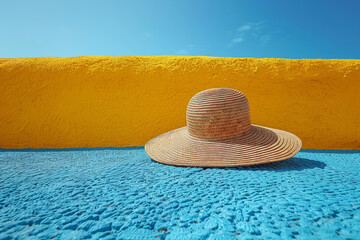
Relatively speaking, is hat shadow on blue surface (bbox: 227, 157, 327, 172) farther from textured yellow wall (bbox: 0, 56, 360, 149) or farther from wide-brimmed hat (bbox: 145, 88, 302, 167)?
textured yellow wall (bbox: 0, 56, 360, 149)

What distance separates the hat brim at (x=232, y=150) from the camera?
6.63 ft

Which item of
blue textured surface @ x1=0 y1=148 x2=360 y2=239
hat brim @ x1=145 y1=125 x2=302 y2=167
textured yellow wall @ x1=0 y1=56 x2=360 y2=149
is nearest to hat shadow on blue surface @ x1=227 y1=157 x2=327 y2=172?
blue textured surface @ x1=0 y1=148 x2=360 y2=239

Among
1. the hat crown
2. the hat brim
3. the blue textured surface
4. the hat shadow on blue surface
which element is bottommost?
the hat shadow on blue surface

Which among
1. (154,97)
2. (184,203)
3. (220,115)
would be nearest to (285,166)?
(220,115)

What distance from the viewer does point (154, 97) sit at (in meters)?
3.94

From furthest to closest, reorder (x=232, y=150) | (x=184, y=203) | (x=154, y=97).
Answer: (x=154, y=97)
(x=232, y=150)
(x=184, y=203)

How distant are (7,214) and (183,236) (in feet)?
3.72

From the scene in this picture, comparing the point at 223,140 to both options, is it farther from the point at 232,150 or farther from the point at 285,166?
the point at 285,166

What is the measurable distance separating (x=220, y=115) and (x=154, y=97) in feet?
6.50

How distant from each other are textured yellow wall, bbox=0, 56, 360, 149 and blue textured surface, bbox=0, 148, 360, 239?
1800 mm

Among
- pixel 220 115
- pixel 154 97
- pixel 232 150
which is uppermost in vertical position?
pixel 154 97

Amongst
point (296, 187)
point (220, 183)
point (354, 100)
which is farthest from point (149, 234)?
point (354, 100)

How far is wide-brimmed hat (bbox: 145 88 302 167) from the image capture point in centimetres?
206

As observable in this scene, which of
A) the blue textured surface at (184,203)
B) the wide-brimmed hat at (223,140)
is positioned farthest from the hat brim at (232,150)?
the blue textured surface at (184,203)
